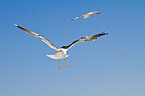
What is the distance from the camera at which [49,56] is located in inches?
570

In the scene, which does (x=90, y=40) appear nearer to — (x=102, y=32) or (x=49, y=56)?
(x=102, y=32)

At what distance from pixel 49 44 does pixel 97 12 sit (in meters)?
3.89

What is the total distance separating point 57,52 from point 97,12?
13.6 feet

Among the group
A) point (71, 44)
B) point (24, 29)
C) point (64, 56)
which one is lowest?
point (64, 56)

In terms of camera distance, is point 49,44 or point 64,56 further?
point 49,44

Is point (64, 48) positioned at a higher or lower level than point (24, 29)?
lower

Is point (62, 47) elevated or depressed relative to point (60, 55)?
elevated

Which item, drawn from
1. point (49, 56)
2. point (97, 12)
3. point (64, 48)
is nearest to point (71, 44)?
point (64, 48)

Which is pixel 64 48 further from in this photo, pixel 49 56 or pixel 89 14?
pixel 89 14

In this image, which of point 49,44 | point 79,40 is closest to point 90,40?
point 79,40

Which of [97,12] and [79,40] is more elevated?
[97,12]

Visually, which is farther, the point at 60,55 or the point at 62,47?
the point at 62,47

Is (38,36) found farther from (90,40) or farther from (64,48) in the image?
(90,40)

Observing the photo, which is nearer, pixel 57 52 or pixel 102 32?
pixel 57 52
